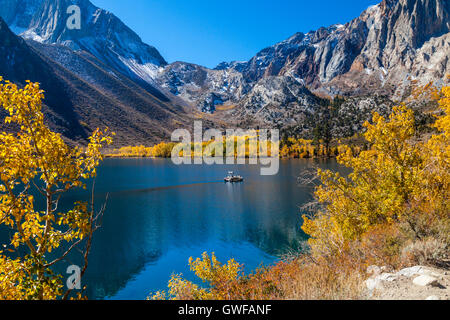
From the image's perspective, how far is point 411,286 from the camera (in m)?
5.69

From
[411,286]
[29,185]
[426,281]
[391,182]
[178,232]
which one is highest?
[29,185]

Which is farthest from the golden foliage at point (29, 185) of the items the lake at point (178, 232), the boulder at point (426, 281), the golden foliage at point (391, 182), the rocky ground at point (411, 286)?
the lake at point (178, 232)

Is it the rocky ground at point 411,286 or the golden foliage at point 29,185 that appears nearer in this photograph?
the golden foliage at point 29,185

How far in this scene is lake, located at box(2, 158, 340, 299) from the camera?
22.2m

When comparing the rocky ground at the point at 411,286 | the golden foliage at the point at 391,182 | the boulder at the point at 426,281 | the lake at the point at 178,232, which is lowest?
the lake at the point at 178,232

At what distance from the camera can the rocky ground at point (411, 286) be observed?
5.31m

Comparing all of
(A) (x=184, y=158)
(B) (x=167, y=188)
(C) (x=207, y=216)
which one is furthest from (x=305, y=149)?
(C) (x=207, y=216)

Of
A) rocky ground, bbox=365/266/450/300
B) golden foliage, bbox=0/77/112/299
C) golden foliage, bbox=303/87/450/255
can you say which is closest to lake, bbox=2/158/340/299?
golden foliage, bbox=303/87/450/255

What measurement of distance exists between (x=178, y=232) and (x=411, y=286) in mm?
29742

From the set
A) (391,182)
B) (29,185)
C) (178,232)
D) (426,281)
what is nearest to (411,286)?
(426,281)

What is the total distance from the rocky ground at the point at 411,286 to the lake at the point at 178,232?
16858mm

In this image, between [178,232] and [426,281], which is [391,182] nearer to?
[426,281]

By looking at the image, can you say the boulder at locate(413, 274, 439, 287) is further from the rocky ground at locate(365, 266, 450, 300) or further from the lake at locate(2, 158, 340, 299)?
the lake at locate(2, 158, 340, 299)

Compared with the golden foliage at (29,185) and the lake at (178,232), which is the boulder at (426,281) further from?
the lake at (178,232)
